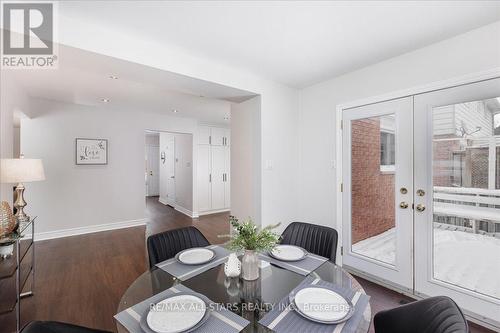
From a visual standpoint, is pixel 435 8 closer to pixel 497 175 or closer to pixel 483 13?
pixel 483 13

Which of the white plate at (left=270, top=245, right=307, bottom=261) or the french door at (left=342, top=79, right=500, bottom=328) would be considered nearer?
the white plate at (left=270, top=245, right=307, bottom=261)

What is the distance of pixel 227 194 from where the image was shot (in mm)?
6582

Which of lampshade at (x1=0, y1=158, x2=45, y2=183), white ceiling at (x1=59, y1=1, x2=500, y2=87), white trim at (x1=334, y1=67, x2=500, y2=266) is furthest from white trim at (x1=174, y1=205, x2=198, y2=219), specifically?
white ceiling at (x1=59, y1=1, x2=500, y2=87)

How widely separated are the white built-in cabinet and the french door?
13.4 feet

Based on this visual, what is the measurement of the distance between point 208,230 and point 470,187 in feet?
13.4

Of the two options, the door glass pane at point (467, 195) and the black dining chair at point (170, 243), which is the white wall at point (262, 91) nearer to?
the black dining chair at point (170, 243)

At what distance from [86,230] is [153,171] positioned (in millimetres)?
4858

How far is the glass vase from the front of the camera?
133 cm

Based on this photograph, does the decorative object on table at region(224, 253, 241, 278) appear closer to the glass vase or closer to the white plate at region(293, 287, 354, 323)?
the glass vase

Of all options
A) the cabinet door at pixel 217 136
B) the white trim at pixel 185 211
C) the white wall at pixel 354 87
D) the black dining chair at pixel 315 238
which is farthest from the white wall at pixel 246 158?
the cabinet door at pixel 217 136

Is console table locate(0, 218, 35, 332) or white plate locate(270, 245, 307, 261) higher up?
white plate locate(270, 245, 307, 261)


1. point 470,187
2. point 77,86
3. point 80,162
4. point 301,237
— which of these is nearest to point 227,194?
point 80,162

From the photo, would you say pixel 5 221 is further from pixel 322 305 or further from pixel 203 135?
pixel 203 135

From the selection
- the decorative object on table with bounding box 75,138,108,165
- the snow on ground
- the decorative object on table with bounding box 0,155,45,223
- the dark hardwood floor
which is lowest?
the dark hardwood floor
